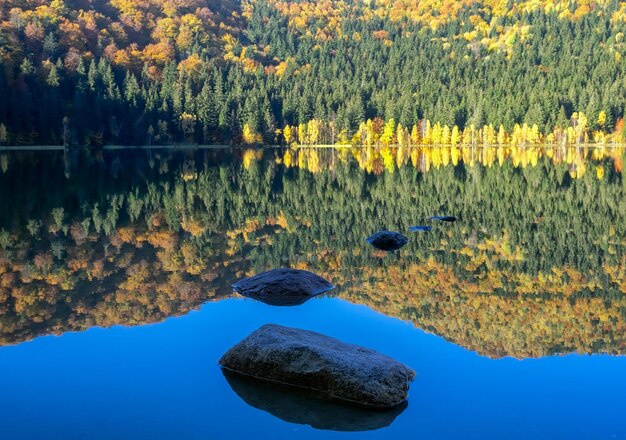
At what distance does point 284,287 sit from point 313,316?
169 cm

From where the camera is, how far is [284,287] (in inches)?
521

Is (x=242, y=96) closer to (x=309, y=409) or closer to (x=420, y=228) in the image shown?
(x=420, y=228)

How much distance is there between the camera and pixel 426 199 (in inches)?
1136

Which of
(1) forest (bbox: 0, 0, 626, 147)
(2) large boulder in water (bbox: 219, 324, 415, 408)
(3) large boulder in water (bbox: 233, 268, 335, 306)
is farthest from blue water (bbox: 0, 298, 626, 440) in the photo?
(1) forest (bbox: 0, 0, 626, 147)

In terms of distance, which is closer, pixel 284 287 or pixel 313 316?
pixel 313 316

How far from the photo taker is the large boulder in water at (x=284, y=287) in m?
12.9

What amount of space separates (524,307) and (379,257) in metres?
5.20

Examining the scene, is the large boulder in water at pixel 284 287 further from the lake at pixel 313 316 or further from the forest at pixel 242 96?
the forest at pixel 242 96

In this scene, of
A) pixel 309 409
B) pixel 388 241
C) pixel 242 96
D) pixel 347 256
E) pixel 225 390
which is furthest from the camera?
pixel 242 96

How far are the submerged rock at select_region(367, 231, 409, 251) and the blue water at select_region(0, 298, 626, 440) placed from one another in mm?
6741

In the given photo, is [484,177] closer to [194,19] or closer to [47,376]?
[47,376]

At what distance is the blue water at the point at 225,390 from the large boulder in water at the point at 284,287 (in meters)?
1.61

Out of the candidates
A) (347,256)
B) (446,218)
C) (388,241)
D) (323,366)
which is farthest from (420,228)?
(323,366)

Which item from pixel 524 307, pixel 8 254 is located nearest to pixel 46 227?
pixel 8 254
